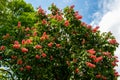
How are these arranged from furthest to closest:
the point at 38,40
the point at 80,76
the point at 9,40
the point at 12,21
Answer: the point at 12,21 → the point at 9,40 → the point at 38,40 → the point at 80,76

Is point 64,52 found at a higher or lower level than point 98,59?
higher

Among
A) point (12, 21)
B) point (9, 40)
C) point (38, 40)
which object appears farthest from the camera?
point (12, 21)

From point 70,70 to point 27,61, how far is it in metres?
3.08

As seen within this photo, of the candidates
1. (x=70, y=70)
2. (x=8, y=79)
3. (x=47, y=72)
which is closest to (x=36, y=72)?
(x=47, y=72)

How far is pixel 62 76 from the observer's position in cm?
2291

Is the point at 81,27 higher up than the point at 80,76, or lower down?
higher up

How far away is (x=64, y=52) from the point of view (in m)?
22.8

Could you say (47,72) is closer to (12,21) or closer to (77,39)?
(77,39)

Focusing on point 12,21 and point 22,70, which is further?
point 12,21

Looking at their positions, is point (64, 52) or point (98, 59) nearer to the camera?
point (98, 59)

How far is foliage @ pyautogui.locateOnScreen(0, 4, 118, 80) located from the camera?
68.7ft

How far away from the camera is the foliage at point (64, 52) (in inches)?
824

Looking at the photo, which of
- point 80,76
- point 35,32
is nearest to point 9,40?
point 35,32

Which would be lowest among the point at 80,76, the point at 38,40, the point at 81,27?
the point at 80,76
